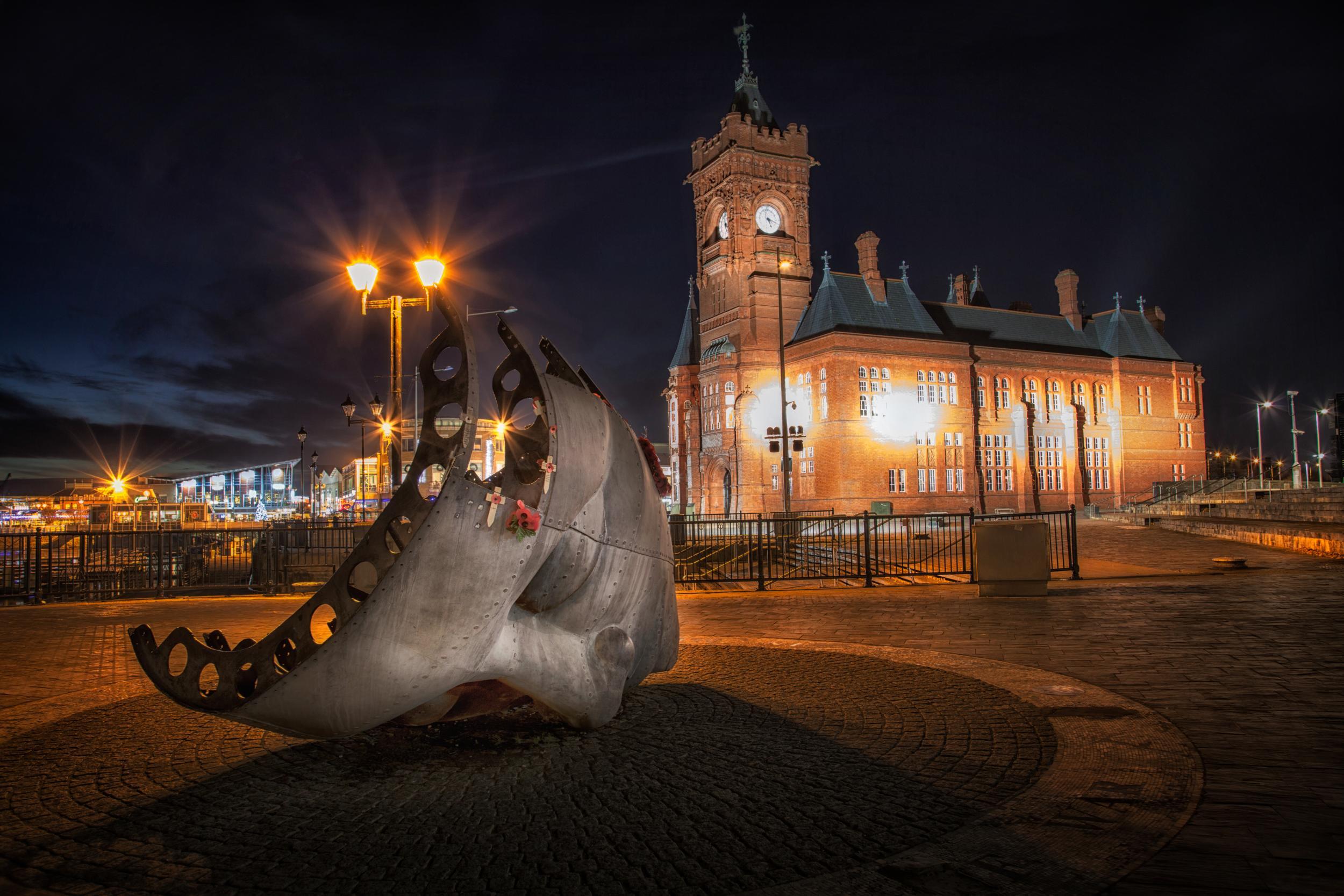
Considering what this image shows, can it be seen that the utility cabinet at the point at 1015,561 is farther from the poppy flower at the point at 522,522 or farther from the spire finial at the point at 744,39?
the spire finial at the point at 744,39

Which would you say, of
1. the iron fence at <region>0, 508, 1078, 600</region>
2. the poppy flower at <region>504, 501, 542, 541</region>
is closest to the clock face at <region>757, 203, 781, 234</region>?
the iron fence at <region>0, 508, 1078, 600</region>

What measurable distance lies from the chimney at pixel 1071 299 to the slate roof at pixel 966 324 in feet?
2.67

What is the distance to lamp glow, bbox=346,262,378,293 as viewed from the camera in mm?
13719

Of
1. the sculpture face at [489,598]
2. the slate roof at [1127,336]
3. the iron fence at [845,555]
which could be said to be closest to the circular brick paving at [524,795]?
the sculpture face at [489,598]

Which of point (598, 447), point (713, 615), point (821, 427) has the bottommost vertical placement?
point (713, 615)

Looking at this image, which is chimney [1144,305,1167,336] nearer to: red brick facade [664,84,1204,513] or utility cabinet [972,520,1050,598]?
red brick facade [664,84,1204,513]

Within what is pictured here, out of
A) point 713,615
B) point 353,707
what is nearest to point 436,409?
point 353,707

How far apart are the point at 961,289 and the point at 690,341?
70.6ft

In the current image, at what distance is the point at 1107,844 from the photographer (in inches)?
157

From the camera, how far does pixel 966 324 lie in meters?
57.3

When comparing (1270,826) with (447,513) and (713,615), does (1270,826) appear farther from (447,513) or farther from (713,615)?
(713,615)

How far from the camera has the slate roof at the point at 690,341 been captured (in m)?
59.9

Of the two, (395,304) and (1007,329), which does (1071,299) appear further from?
(395,304)

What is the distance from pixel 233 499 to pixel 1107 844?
662ft
